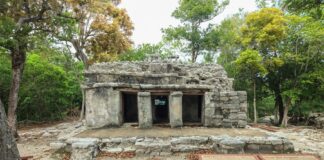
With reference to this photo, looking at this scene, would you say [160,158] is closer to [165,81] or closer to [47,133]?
[165,81]

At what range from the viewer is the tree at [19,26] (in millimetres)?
8188

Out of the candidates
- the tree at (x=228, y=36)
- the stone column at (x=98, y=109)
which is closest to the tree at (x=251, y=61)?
the tree at (x=228, y=36)

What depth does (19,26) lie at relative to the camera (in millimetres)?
8688

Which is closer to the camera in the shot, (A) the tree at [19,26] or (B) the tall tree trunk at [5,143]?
(B) the tall tree trunk at [5,143]

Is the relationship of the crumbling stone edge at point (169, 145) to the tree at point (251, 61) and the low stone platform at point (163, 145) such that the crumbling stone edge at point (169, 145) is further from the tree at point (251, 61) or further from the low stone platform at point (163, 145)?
the tree at point (251, 61)

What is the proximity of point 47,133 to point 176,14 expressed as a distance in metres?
14.5

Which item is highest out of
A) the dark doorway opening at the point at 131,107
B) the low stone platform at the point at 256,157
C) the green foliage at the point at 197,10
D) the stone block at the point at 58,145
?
the green foliage at the point at 197,10

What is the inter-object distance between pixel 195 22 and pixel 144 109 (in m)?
14.2

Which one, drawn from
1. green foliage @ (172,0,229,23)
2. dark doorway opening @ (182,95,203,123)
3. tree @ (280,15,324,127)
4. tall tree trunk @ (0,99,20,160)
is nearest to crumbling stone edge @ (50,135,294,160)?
tall tree trunk @ (0,99,20,160)

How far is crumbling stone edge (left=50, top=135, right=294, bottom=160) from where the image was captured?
659cm

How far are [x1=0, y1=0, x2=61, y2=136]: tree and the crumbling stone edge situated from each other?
11.1 ft

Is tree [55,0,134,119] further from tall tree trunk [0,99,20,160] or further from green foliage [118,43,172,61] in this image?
tall tree trunk [0,99,20,160]

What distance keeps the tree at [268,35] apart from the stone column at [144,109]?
7.47 meters

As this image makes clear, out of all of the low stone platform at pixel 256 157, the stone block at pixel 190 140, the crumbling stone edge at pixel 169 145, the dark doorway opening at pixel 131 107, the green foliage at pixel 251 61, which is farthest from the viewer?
the green foliage at pixel 251 61
